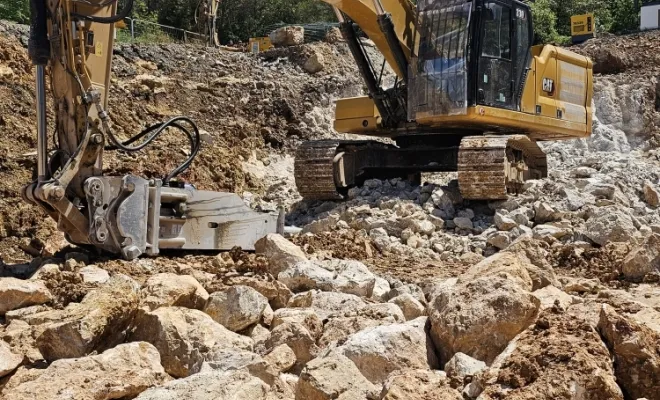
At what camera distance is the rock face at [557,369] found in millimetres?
3008

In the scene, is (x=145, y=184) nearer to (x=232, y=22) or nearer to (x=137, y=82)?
(x=137, y=82)

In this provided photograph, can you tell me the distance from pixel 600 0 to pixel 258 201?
22.4 metres

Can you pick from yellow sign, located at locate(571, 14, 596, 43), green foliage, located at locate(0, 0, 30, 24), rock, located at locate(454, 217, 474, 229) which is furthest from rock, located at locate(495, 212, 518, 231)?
yellow sign, located at locate(571, 14, 596, 43)

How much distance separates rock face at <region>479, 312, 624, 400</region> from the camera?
301 cm

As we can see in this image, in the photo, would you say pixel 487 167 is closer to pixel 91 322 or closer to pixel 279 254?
pixel 279 254

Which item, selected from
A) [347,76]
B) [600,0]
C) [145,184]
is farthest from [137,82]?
[600,0]

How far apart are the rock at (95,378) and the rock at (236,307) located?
2.67ft

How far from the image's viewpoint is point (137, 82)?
43.4 ft

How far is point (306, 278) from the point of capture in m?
5.61

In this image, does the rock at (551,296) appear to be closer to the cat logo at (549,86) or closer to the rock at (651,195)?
the rock at (651,195)

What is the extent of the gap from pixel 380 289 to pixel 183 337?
1.77 metres

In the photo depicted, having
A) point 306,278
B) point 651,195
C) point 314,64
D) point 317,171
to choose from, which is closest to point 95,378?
point 306,278

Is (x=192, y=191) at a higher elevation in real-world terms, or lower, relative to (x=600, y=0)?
lower

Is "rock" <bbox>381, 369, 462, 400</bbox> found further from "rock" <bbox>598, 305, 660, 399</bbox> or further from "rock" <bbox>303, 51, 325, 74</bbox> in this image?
"rock" <bbox>303, 51, 325, 74</bbox>
